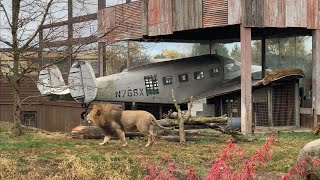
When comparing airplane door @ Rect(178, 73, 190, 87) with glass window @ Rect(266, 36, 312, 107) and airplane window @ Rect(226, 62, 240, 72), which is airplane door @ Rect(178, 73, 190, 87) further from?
glass window @ Rect(266, 36, 312, 107)

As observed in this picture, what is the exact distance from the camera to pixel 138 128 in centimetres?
1362

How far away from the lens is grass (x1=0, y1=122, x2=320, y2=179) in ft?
27.5

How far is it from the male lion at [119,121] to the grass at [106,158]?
1.35 ft

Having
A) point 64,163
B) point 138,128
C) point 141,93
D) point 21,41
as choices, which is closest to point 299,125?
point 141,93

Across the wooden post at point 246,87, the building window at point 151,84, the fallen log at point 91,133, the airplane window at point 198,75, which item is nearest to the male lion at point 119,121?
the fallen log at point 91,133

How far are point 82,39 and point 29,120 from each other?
2176 centimetres

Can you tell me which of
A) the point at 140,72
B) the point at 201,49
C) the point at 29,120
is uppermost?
the point at 201,49

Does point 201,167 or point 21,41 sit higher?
point 21,41

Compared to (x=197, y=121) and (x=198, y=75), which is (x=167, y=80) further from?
(x=197, y=121)

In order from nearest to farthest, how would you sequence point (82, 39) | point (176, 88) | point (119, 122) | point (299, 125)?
point (119, 122)
point (82, 39)
point (299, 125)
point (176, 88)

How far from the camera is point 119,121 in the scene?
13.6 m

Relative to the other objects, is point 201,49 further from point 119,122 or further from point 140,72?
point 119,122

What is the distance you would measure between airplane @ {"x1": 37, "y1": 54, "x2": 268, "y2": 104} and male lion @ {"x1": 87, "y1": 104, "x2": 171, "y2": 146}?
1141 cm

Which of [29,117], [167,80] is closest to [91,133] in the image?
[167,80]
